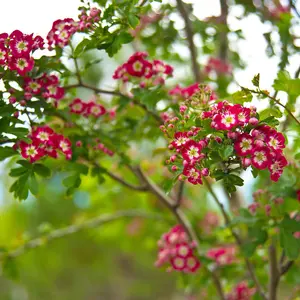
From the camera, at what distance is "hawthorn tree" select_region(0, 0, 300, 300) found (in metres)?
1.00

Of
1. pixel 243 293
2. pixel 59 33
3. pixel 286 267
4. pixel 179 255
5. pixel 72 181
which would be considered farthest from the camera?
pixel 243 293

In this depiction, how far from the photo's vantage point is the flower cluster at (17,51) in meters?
1.16

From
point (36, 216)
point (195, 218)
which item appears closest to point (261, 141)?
point (195, 218)

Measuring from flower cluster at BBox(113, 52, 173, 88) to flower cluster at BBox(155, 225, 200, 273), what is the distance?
21.6 inches

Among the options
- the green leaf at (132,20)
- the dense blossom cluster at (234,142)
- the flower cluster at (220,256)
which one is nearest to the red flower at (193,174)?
the dense blossom cluster at (234,142)

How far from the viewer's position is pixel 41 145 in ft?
4.08

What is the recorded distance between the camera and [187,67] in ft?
7.84

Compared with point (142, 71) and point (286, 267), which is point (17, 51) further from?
point (286, 267)

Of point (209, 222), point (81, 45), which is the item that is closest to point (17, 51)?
point (81, 45)

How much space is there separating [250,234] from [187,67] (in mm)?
1104

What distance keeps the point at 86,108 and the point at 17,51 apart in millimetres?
376

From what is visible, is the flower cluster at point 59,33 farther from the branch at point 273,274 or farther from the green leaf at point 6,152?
the branch at point 273,274

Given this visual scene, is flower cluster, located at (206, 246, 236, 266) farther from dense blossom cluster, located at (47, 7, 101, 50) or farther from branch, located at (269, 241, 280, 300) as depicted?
dense blossom cluster, located at (47, 7, 101, 50)

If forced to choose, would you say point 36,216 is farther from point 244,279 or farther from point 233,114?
point 233,114
